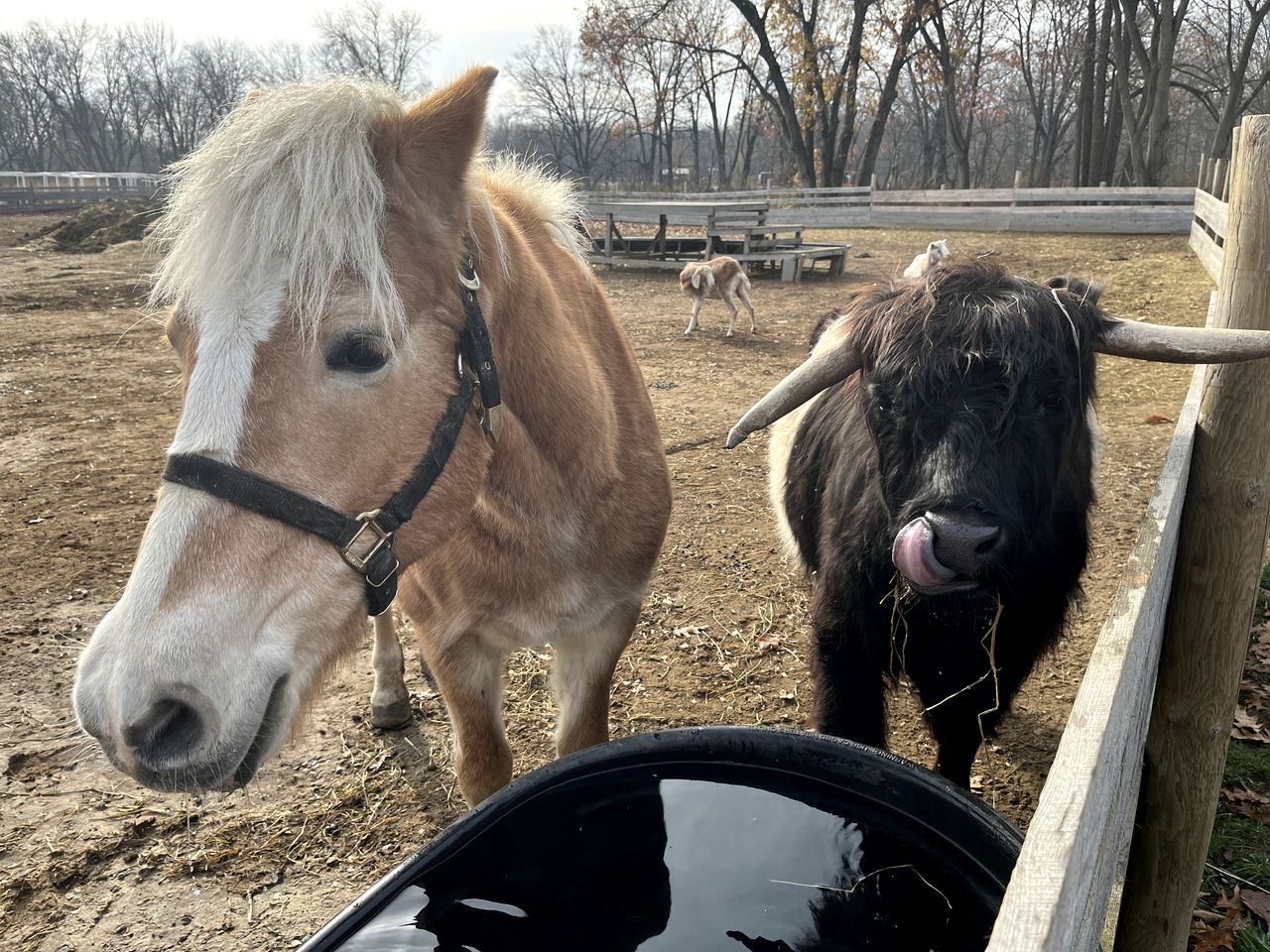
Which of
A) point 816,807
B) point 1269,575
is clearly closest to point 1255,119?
point 816,807

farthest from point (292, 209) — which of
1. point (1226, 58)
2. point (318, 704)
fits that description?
point (1226, 58)

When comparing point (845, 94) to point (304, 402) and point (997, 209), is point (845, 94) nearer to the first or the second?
point (997, 209)

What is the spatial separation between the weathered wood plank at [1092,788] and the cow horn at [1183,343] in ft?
1.26

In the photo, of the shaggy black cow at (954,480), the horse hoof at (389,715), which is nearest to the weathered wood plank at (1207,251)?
the shaggy black cow at (954,480)

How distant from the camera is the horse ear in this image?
1.64 metres

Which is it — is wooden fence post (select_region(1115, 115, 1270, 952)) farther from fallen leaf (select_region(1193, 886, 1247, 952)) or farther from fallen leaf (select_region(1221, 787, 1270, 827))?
fallen leaf (select_region(1221, 787, 1270, 827))

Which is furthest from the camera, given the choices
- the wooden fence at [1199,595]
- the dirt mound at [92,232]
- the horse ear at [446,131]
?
the dirt mound at [92,232]

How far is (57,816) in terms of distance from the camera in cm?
293

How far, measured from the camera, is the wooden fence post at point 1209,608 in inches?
77.6

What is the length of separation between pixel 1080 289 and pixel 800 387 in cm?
94

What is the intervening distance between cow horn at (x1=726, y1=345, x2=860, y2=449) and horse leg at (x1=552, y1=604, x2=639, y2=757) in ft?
2.63

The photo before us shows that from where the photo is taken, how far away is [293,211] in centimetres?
149

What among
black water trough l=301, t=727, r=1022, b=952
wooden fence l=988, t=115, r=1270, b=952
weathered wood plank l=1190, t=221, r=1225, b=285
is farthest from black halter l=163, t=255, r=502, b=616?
weathered wood plank l=1190, t=221, r=1225, b=285

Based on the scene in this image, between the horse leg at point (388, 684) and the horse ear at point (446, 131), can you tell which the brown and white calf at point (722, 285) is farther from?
the horse ear at point (446, 131)
